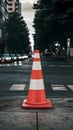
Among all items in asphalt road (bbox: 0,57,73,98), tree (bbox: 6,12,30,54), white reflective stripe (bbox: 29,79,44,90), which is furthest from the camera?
tree (bbox: 6,12,30,54)

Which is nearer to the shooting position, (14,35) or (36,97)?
(36,97)

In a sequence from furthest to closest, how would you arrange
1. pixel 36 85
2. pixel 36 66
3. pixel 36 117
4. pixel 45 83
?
pixel 45 83, pixel 36 66, pixel 36 85, pixel 36 117

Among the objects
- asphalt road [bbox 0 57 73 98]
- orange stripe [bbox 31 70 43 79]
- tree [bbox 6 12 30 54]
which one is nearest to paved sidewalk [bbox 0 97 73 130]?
orange stripe [bbox 31 70 43 79]

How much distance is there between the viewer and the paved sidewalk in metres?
7.18

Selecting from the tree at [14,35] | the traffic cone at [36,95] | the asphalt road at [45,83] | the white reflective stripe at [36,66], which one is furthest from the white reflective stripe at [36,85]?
the tree at [14,35]

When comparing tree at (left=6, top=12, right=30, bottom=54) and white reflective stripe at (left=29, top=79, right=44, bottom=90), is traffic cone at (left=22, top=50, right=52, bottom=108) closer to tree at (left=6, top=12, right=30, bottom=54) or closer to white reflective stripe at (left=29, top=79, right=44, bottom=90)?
white reflective stripe at (left=29, top=79, right=44, bottom=90)

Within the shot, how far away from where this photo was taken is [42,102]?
895cm

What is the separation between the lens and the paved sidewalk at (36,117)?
7176mm

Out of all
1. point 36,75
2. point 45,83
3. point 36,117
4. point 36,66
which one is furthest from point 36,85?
point 45,83

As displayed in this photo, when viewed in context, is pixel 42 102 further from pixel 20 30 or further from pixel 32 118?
pixel 20 30

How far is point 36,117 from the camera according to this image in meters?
7.86

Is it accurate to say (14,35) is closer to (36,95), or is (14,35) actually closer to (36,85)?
(36,85)

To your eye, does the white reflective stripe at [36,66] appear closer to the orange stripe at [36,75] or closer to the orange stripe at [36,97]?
the orange stripe at [36,75]

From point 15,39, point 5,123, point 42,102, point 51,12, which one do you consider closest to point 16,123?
point 5,123
